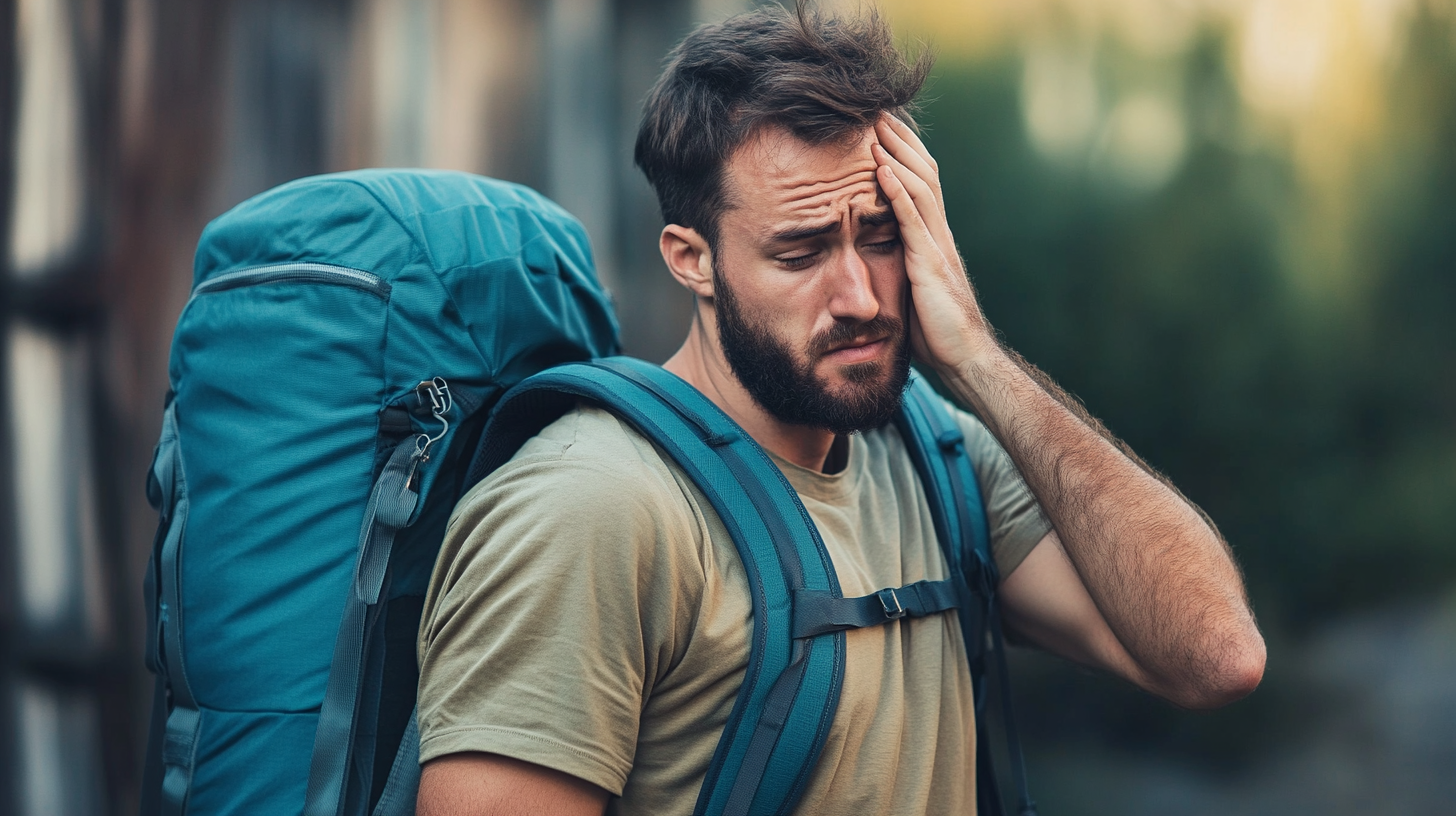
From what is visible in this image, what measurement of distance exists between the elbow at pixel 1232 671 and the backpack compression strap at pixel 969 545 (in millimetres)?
285

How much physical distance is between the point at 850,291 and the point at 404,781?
91 cm

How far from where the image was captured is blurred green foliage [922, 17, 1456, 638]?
3613mm

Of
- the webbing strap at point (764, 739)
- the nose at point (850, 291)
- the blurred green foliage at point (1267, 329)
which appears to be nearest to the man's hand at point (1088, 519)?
the nose at point (850, 291)

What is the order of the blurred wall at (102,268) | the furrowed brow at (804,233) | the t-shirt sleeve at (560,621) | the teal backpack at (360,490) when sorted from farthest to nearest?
the blurred wall at (102,268) < the furrowed brow at (804,233) < the teal backpack at (360,490) < the t-shirt sleeve at (560,621)

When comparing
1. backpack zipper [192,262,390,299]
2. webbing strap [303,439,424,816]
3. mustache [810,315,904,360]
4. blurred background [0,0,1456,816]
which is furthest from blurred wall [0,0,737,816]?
mustache [810,315,904,360]

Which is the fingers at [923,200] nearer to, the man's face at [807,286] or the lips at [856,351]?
the man's face at [807,286]

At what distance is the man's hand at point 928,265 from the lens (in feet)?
5.48

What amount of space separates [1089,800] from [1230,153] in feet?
7.66

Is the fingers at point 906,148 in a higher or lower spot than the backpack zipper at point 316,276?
higher

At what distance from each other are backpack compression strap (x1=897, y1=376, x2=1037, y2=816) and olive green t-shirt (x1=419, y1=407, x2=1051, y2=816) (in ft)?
0.41

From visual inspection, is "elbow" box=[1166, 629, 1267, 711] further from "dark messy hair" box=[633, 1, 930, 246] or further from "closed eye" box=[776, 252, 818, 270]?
"dark messy hair" box=[633, 1, 930, 246]

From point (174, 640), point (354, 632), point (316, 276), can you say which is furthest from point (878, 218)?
point (174, 640)

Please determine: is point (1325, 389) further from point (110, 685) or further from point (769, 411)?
point (110, 685)

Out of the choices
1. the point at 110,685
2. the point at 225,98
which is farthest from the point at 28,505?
the point at 225,98
